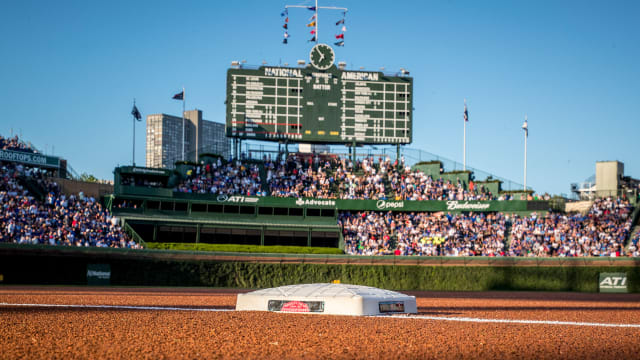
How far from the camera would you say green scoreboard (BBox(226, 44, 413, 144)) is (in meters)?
45.8

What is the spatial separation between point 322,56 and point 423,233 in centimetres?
1720

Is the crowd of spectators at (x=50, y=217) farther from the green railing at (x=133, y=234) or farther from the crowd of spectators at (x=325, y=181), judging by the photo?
the crowd of spectators at (x=325, y=181)

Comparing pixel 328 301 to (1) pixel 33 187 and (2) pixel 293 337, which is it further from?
(1) pixel 33 187

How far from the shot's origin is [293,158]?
1929 inches

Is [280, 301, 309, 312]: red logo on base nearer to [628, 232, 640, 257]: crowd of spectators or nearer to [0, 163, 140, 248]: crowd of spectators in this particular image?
[0, 163, 140, 248]: crowd of spectators

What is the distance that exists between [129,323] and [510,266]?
28.2 m

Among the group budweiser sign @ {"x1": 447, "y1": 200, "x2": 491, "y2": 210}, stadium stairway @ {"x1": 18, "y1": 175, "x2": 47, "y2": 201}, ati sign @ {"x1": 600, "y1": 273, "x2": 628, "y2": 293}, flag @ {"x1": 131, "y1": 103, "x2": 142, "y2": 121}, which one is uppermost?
flag @ {"x1": 131, "y1": 103, "x2": 142, "y2": 121}

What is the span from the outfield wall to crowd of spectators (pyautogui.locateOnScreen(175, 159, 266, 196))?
38.9ft

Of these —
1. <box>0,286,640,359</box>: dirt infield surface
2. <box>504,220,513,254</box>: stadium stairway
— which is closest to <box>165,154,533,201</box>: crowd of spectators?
<box>504,220,513,254</box>: stadium stairway

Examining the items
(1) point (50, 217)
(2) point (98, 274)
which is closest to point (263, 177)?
(1) point (50, 217)

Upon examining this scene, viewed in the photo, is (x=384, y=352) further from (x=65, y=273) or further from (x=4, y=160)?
(x=4, y=160)

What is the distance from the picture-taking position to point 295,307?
12.9m

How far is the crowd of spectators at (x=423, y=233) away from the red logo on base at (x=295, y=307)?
2499cm

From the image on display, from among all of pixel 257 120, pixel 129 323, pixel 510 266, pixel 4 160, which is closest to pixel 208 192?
pixel 257 120
